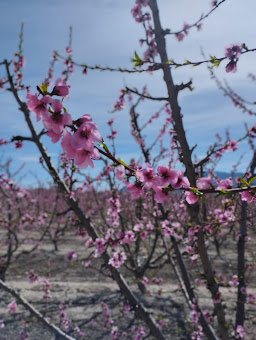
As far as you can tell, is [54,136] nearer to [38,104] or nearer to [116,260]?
[38,104]

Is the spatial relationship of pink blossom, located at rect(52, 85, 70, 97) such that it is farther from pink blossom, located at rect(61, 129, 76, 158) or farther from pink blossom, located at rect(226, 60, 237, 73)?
pink blossom, located at rect(226, 60, 237, 73)

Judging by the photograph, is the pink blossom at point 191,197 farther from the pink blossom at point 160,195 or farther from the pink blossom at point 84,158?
the pink blossom at point 84,158

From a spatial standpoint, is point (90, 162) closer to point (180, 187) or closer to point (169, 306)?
point (180, 187)

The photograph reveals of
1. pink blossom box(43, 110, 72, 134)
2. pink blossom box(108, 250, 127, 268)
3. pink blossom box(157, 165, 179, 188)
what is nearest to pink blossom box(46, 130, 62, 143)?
pink blossom box(43, 110, 72, 134)

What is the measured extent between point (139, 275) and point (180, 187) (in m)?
5.63

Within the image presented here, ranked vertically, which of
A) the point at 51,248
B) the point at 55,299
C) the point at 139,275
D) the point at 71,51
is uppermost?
the point at 71,51

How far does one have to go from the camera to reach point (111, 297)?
22.2 ft

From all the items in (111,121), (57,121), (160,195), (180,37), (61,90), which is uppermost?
(111,121)

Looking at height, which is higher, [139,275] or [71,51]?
[71,51]

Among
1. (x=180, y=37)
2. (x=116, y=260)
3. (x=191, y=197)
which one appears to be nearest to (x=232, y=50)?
(x=191, y=197)

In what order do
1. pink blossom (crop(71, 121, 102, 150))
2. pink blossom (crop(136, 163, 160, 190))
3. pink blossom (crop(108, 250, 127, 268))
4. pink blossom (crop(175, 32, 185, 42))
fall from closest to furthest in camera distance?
pink blossom (crop(71, 121, 102, 150)) < pink blossom (crop(136, 163, 160, 190)) < pink blossom (crop(108, 250, 127, 268)) < pink blossom (crop(175, 32, 185, 42))

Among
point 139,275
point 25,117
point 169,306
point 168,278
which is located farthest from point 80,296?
point 25,117

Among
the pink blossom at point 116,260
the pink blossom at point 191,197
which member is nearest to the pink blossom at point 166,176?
the pink blossom at point 191,197

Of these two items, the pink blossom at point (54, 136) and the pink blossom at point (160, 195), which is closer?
the pink blossom at point (54, 136)
